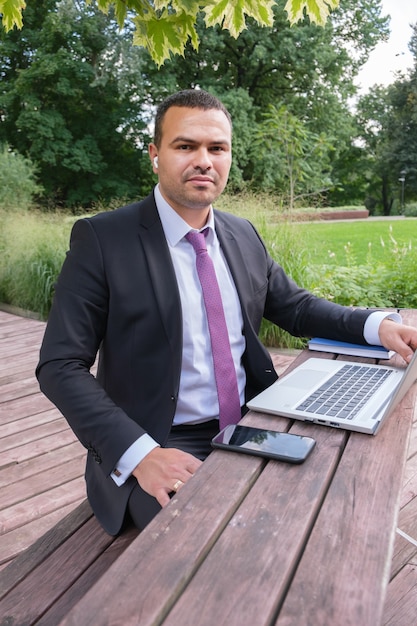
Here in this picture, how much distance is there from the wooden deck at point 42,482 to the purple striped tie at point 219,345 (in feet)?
2.54

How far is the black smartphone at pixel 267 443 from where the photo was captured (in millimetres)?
1042

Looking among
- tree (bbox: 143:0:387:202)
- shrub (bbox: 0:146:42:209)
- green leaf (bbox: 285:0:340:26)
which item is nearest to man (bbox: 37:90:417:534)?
green leaf (bbox: 285:0:340:26)

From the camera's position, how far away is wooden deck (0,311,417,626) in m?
1.81

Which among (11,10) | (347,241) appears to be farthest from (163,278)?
(347,241)

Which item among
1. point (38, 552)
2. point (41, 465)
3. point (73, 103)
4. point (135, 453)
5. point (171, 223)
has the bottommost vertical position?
point (41, 465)

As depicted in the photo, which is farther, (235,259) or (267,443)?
(235,259)

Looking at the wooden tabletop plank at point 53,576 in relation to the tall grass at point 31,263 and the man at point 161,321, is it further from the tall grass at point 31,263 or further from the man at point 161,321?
the tall grass at point 31,263

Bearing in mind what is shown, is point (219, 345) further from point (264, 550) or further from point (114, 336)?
point (264, 550)

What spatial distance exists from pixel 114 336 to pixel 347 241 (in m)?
11.1

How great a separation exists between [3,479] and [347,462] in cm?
195

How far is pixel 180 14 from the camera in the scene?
76.6 inches

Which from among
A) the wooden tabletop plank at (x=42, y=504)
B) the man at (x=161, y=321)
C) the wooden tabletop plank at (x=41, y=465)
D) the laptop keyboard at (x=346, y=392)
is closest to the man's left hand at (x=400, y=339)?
the man at (x=161, y=321)

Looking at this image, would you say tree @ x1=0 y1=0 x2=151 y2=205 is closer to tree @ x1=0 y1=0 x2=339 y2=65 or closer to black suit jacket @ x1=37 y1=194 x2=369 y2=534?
tree @ x1=0 y1=0 x2=339 y2=65

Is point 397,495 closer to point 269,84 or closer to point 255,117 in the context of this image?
point 255,117
